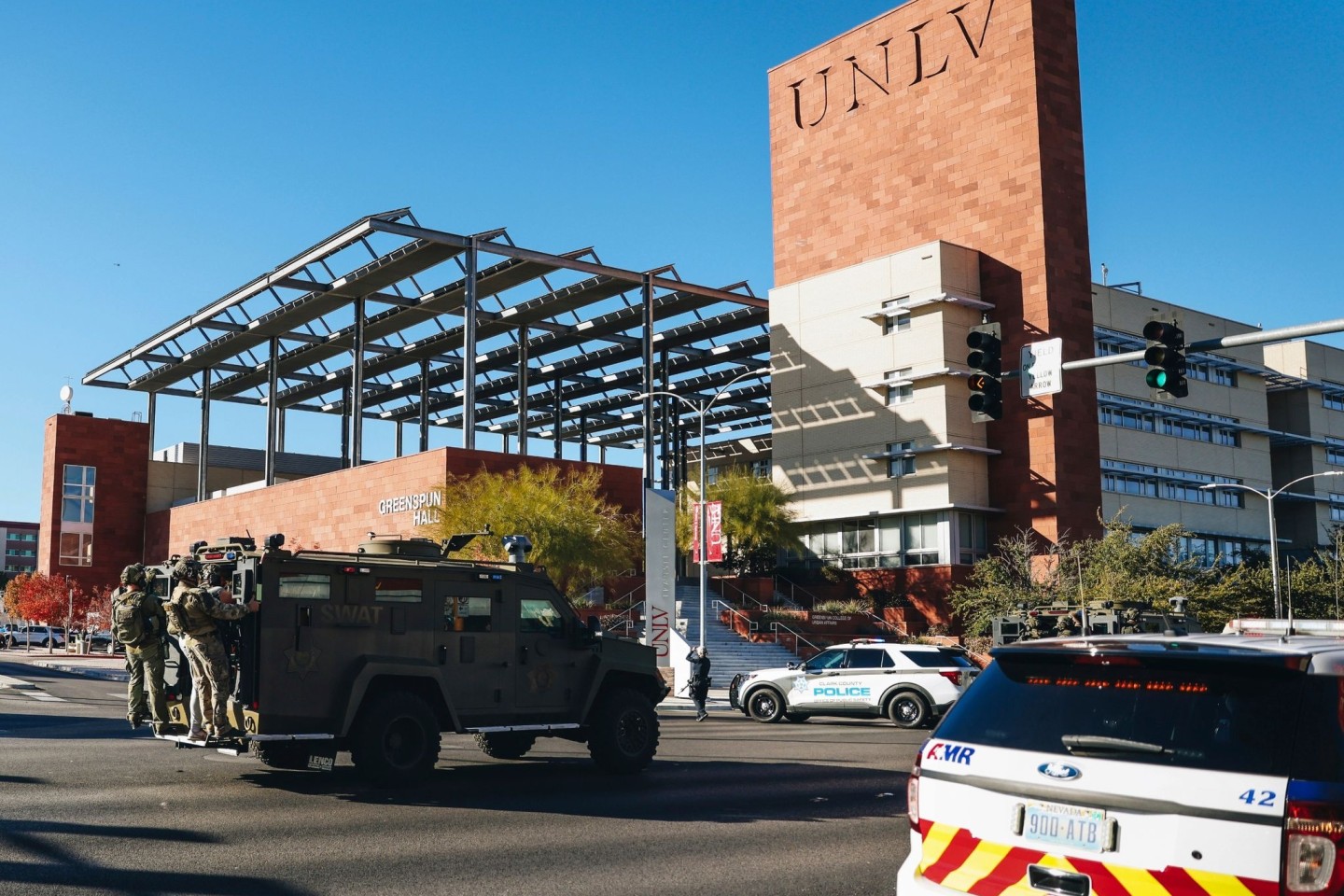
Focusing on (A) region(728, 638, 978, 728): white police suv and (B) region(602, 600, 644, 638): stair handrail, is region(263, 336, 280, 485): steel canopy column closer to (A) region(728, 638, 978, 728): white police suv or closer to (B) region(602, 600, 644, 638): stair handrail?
(B) region(602, 600, 644, 638): stair handrail

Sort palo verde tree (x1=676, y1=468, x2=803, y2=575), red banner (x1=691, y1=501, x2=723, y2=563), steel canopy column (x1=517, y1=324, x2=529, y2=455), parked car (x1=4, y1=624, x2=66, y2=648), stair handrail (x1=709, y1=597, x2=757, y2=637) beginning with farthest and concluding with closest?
parked car (x1=4, y1=624, x2=66, y2=648) < steel canopy column (x1=517, y1=324, x2=529, y2=455) < palo verde tree (x1=676, y1=468, x2=803, y2=575) < stair handrail (x1=709, y1=597, x2=757, y2=637) < red banner (x1=691, y1=501, x2=723, y2=563)

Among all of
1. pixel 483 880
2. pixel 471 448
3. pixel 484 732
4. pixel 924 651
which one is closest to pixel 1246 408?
pixel 471 448

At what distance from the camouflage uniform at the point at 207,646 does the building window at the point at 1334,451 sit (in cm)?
6509

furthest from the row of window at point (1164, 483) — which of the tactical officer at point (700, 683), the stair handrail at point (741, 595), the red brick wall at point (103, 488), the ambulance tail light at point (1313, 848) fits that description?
the red brick wall at point (103, 488)

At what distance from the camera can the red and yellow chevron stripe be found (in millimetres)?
4535

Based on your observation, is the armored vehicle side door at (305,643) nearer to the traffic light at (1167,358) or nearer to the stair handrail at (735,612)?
the traffic light at (1167,358)

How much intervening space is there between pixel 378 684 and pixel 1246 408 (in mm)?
55221

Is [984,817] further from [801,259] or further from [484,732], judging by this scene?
[801,259]

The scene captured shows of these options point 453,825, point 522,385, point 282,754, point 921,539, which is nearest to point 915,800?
point 453,825

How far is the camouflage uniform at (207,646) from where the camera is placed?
1285 cm

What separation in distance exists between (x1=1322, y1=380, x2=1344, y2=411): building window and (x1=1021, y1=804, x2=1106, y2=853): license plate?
69754mm

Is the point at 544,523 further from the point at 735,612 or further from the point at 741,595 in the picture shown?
the point at 741,595

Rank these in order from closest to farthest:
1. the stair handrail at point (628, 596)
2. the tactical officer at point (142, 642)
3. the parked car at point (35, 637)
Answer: the tactical officer at point (142, 642) < the stair handrail at point (628, 596) < the parked car at point (35, 637)

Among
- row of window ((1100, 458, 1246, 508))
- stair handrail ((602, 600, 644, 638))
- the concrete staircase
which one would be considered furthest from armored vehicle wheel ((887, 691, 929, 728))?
row of window ((1100, 458, 1246, 508))
